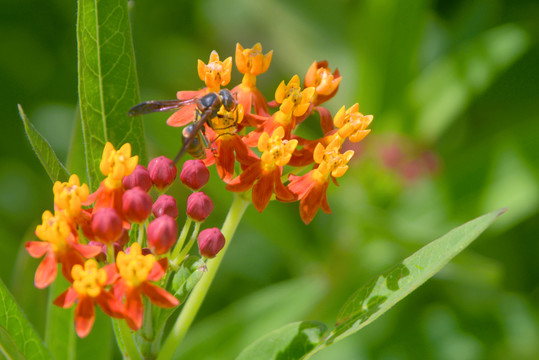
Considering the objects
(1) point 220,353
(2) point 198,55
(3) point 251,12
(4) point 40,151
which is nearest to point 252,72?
(4) point 40,151

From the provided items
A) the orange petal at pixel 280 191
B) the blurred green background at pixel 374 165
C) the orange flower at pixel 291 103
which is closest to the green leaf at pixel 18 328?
the orange petal at pixel 280 191

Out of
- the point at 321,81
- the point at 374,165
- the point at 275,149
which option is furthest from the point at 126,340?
the point at 374,165

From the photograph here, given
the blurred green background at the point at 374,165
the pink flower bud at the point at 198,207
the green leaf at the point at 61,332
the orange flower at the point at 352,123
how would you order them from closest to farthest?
the pink flower bud at the point at 198,207 < the orange flower at the point at 352,123 < the green leaf at the point at 61,332 < the blurred green background at the point at 374,165

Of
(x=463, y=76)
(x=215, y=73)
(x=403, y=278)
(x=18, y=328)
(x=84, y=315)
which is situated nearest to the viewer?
(x=84, y=315)

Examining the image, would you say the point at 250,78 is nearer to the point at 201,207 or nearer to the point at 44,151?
the point at 201,207

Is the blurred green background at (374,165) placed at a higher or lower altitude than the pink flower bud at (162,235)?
lower

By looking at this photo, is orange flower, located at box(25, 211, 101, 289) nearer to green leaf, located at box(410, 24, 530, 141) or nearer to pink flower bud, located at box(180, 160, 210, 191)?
pink flower bud, located at box(180, 160, 210, 191)

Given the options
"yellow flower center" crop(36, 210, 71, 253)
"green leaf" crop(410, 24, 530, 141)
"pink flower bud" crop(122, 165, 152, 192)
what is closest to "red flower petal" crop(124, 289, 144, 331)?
"yellow flower center" crop(36, 210, 71, 253)

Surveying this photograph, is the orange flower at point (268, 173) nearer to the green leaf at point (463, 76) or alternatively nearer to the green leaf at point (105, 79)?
the green leaf at point (105, 79)
